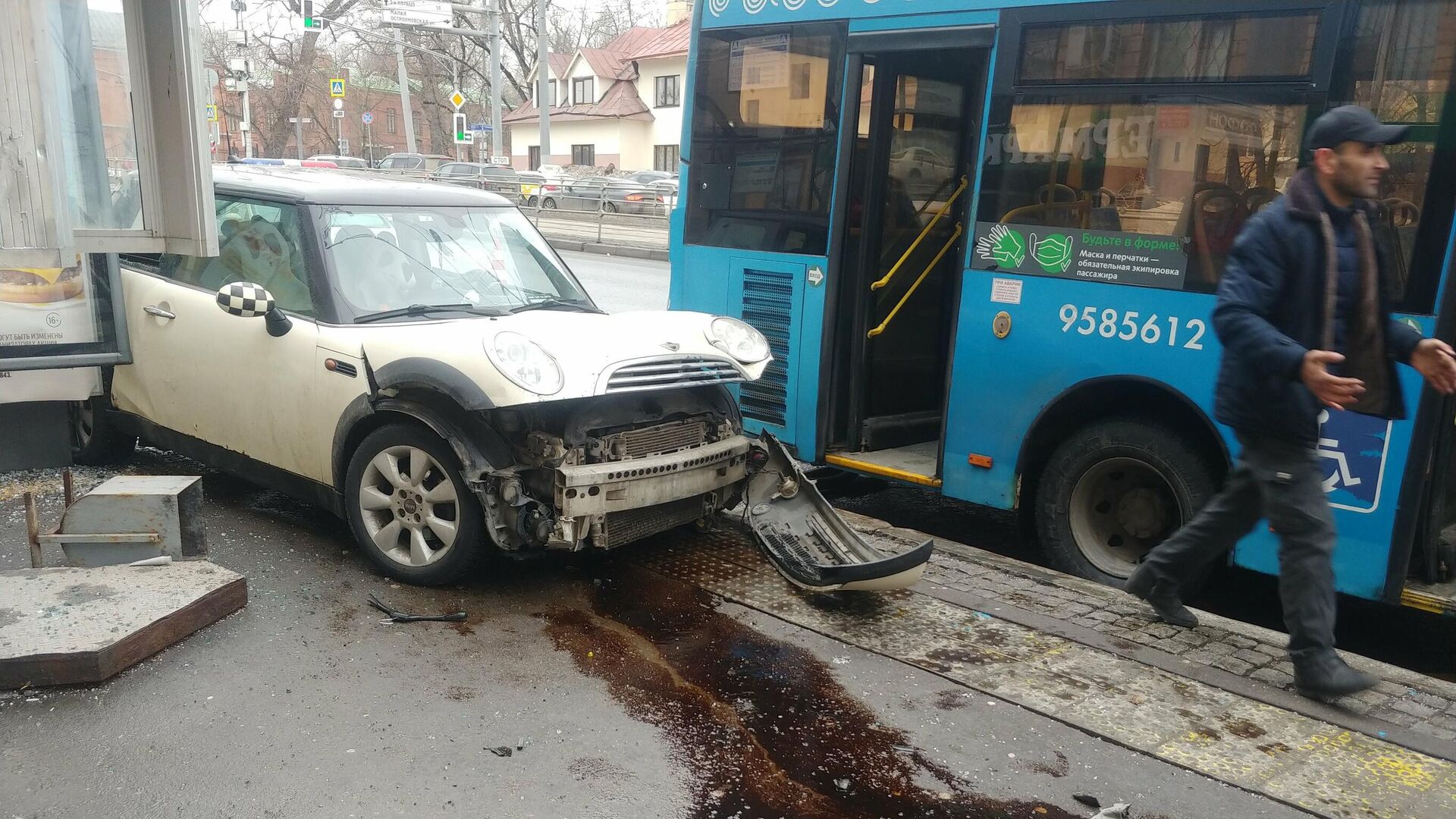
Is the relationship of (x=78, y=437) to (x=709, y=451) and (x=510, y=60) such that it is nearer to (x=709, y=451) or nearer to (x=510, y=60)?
(x=709, y=451)

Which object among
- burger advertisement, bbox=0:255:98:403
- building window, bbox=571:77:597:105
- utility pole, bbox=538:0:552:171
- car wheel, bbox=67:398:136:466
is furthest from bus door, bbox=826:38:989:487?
building window, bbox=571:77:597:105

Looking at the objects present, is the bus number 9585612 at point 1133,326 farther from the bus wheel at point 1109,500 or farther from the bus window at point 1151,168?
the bus wheel at point 1109,500

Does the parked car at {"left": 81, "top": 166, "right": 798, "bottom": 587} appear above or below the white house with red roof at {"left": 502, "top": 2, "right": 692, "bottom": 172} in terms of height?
below

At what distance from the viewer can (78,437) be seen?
21.8ft

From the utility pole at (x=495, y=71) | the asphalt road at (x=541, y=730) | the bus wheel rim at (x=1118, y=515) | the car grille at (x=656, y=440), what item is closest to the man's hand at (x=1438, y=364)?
the bus wheel rim at (x=1118, y=515)

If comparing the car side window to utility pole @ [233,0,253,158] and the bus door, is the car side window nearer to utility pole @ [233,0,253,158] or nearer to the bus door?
the bus door

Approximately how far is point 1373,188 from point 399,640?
156 inches

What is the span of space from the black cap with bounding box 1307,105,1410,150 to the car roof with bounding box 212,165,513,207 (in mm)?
4095

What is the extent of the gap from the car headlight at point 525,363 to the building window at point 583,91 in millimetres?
64984

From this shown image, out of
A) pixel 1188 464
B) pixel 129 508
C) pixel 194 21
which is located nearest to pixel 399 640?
pixel 129 508

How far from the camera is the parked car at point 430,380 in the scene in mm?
4578

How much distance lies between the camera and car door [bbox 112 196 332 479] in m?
5.25

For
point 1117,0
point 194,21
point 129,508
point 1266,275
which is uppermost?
point 1117,0

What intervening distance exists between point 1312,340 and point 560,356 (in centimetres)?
283
